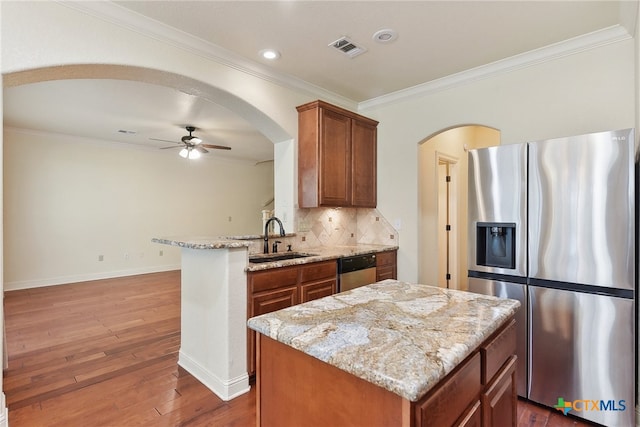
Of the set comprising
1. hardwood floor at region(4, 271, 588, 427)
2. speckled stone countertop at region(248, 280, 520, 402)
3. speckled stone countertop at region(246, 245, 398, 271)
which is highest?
speckled stone countertop at region(246, 245, 398, 271)

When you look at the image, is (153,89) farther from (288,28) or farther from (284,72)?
(288,28)

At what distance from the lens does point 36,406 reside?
7.04ft

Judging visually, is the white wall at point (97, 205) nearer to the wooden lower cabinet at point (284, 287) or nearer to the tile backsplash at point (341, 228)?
the tile backsplash at point (341, 228)

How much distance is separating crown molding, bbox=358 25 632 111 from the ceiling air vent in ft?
3.38

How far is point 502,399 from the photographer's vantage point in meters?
1.32

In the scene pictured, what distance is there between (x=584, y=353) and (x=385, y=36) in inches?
101

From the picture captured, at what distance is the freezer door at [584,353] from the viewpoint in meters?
1.85

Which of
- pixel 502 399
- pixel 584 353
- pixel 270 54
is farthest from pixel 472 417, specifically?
pixel 270 54

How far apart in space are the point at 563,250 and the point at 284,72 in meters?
2.75

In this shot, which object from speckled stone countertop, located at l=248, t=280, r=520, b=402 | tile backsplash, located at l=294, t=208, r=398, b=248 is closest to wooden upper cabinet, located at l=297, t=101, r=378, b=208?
tile backsplash, located at l=294, t=208, r=398, b=248

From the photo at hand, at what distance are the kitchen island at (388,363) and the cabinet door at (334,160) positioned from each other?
1979 mm

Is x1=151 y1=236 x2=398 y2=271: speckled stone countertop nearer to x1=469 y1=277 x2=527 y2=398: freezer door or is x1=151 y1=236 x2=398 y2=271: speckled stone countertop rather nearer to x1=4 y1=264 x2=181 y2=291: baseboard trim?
x1=469 y1=277 x2=527 y2=398: freezer door

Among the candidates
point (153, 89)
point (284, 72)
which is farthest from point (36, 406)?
point (284, 72)

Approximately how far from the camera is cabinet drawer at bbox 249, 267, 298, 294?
7.82 ft
